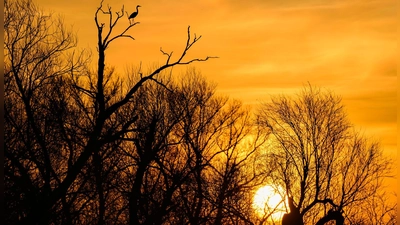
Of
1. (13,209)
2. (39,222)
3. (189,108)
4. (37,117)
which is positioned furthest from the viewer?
(189,108)

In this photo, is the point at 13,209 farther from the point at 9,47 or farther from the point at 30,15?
the point at 30,15

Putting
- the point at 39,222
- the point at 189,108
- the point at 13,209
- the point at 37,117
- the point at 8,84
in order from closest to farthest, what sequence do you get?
the point at 39,222
the point at 13,209
the point at 8,84
the point at 37,117
the point at 189,108

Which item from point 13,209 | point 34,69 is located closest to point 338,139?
point 34,69

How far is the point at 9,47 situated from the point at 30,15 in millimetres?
1907

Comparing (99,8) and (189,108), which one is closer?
(99,8)

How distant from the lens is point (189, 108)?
35844 millimetres

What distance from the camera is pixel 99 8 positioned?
47.4 ft

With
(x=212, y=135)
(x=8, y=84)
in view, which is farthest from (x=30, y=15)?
(x=212, y=135)

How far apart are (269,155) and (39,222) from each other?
24369 millimetres

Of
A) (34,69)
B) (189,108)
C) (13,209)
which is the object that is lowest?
(13,209)

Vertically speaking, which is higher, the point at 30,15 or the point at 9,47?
the point at 30,15

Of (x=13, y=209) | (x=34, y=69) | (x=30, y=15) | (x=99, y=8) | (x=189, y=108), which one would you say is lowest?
(x=13, y=209)

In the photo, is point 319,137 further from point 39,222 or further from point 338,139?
point 39,222

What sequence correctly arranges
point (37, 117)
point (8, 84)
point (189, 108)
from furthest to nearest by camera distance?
point (189, 108), point (37, 117), point (8, 84)
